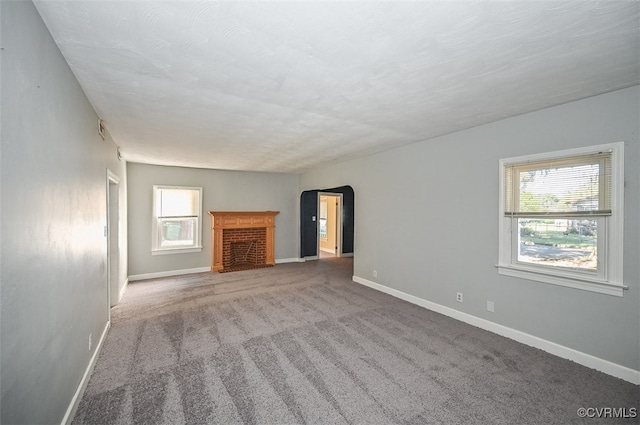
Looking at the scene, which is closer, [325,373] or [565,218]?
[325,373]

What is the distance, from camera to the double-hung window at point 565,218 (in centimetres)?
226

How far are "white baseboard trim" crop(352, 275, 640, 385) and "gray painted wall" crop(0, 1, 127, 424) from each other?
3.85 m

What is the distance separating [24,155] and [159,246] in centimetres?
499

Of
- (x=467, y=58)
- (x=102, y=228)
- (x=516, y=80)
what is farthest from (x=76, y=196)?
(x=516, y=80)

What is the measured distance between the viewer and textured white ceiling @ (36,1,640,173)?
4.41 ft

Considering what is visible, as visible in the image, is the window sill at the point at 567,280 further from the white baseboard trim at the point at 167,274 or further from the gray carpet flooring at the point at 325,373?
the white baseboard trim at the point at 167,274

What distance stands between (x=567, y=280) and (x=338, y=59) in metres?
2.89

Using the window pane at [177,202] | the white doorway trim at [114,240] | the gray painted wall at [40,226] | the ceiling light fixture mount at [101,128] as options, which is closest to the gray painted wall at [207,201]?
the window pane at [177,202]

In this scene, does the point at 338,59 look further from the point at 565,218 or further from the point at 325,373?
the point at 565,218

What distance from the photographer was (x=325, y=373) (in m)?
2.30

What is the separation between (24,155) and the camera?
3.98 feet

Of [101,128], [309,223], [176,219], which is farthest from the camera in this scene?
[309,223]

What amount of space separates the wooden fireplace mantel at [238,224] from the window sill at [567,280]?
516 centimetres

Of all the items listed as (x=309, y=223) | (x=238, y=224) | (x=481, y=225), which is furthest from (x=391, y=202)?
(x=238, y=224)
